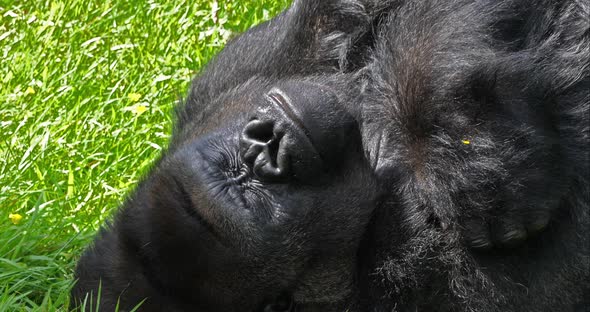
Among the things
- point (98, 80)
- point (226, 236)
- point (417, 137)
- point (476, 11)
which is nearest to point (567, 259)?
point (417, 137)

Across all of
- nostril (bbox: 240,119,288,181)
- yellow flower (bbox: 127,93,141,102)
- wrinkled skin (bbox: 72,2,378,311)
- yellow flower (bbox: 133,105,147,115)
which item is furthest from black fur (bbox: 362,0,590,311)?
yellow flower (bbox: 127,93,141,102)

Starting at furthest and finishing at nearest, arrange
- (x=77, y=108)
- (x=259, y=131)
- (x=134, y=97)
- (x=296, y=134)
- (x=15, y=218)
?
(x=134, y=97), (x=77, y=108), (x=15, y=218), (x=259, y=131), (x=296, y=134)

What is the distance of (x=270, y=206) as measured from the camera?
3410 millimetres

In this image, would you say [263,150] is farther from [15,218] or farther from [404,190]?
[15,218]

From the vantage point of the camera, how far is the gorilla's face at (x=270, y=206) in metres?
3.41

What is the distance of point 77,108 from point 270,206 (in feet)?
8.31

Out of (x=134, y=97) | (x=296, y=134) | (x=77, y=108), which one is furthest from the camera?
(x=134, y=97)

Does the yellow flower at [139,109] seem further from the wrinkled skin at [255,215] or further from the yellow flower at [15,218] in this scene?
the wrinkled skin at [255,215]

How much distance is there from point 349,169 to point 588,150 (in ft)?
2.48

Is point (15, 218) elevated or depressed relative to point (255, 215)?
depressed

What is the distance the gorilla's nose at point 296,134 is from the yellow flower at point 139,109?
7.46 ft

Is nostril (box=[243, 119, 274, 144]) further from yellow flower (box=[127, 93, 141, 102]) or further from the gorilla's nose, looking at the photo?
yellow flower (box=[127, 93, 141, 102])

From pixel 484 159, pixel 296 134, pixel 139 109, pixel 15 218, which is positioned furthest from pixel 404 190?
pixel 139 109

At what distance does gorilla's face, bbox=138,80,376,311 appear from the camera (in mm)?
3406
